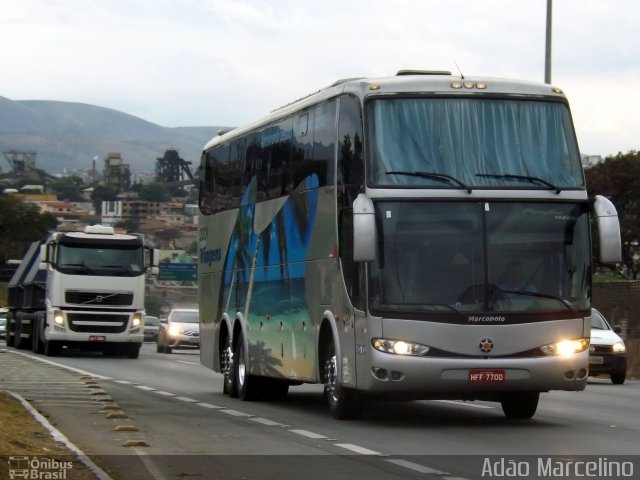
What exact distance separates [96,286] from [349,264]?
1024 inches

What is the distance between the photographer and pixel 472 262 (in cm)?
1628

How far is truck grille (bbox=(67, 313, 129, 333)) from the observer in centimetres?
4259

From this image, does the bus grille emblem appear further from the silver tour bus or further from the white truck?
the white truck

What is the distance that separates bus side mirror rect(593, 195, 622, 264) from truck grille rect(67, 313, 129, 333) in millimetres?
27915

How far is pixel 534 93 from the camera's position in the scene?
56.1 feet

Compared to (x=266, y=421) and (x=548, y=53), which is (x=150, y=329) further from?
(x=266, y=421)

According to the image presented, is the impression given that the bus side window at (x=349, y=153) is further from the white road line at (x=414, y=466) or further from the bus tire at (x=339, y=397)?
the white road line at (x=414, y=466)

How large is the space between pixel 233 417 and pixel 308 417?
36.2 inches

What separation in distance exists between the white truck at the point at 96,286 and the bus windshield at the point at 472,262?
85.0 feet

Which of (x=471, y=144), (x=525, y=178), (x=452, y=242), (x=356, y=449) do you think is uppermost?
(x=471, y=144)

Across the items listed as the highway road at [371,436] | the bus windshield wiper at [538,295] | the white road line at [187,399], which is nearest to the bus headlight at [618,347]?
the highway road at [371,436]

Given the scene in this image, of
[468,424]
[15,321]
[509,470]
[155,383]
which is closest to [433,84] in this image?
[468,424]

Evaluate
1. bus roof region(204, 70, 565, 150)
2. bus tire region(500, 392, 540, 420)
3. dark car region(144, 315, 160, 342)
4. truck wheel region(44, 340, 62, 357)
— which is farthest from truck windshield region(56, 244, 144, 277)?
dark car region(144, 315, 160, 342)

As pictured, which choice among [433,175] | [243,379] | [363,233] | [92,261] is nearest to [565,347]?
[433,175]
